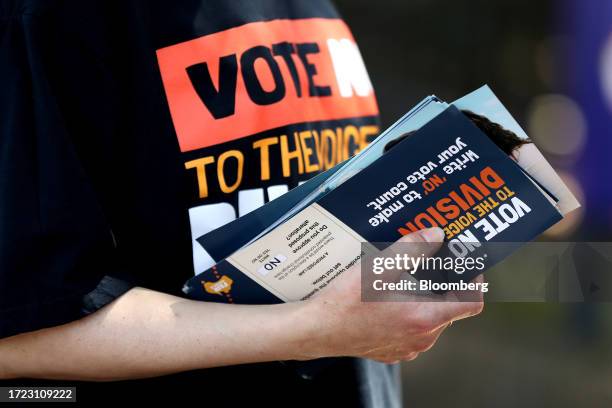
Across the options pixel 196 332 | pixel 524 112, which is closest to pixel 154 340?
pixel 196 332

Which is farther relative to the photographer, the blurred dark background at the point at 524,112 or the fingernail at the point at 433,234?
the blurred dark background at the point at 524,112

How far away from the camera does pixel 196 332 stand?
100 cm

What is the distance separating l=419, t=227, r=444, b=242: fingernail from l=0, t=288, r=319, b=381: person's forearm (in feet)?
0.62

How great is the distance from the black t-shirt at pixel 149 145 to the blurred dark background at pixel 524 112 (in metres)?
2.71

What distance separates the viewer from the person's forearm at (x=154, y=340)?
3.24 ft

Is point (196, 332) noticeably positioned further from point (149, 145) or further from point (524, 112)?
point (524, 112)

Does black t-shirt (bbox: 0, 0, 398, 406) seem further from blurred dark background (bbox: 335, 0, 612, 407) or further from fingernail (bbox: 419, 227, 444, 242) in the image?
blurred dark background (bbox: 335, 0, 612, 407)

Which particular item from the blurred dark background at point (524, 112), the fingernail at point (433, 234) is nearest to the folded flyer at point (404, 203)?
the fingernail at point (433, 234)

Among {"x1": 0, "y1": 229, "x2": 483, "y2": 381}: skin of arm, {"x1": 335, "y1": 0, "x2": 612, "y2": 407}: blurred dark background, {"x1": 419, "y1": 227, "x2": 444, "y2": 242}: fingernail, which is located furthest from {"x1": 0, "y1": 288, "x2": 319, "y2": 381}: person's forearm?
{"x1": 335, "y1": 0, "x2": 612, "y2": 407}: blurred dark background

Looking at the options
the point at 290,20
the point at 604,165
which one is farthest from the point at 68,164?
the point at 604,165

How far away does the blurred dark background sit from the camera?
12.8 feet

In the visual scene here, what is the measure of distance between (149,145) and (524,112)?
13.8 ft

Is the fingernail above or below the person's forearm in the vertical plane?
above

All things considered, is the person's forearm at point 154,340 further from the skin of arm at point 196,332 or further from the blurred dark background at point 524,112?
the blurred dark background at point 524,112
